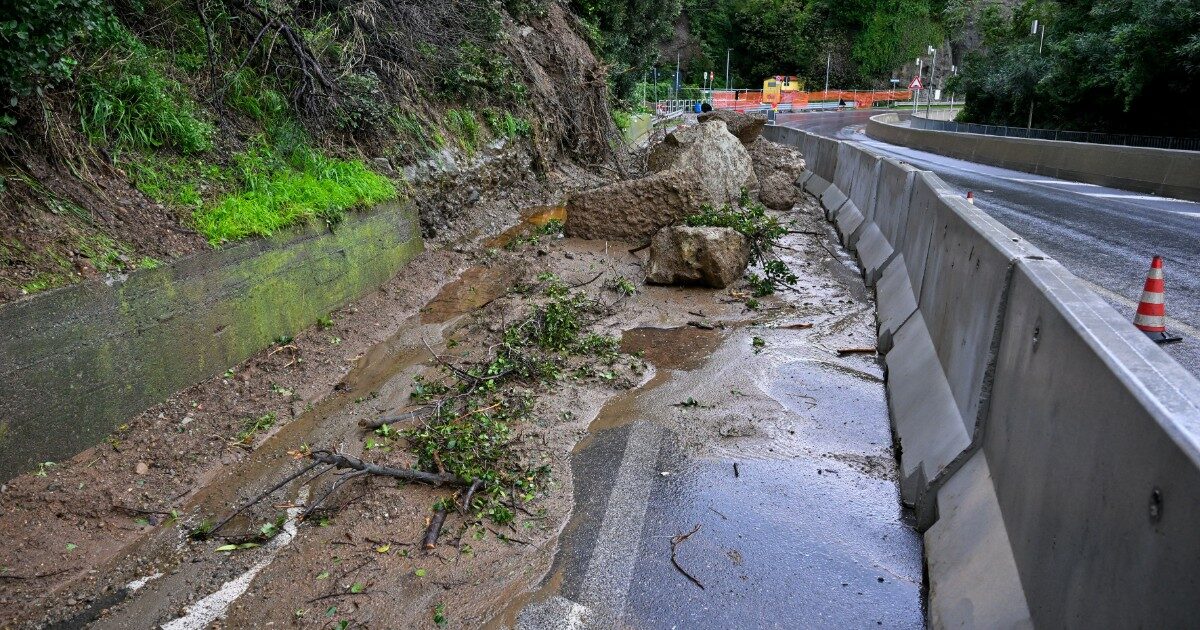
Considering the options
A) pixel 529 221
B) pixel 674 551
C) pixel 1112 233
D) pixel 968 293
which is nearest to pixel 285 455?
pixel 674 551

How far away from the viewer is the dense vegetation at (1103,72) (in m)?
21.5

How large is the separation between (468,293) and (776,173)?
9.17 metres

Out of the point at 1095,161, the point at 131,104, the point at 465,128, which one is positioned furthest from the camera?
the point at 1095,161

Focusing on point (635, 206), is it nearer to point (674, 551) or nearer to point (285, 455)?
point (285, 455)

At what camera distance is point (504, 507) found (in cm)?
430

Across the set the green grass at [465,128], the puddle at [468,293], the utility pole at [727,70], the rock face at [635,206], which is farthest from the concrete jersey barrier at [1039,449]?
the utility pole at [727,70]

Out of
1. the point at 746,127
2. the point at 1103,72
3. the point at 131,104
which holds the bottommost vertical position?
the point at 746,127

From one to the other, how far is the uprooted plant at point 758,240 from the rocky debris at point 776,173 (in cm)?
440

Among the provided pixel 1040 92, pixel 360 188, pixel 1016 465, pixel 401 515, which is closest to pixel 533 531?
pixel 401 515

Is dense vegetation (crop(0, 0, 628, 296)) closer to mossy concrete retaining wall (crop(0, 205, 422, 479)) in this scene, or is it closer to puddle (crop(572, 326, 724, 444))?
mossy concrete retaining wall (crop(0, 205, 422, 479))

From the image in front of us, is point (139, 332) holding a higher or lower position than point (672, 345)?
higher

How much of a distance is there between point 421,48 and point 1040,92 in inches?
1158

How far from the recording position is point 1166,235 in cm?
973

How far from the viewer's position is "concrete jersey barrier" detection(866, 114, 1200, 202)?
1421 centimetres
